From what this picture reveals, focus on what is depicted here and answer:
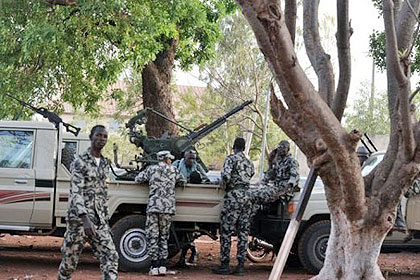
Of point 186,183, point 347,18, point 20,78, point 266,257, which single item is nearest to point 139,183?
point 186,183

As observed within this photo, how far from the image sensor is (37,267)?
12148 mm

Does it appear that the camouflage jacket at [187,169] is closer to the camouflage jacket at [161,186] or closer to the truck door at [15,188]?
the camouflage jacket at [161,186]

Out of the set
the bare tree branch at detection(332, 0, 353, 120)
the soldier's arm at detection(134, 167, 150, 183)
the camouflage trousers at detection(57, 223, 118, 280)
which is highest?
the bare tree branch at detection(332, 0, 353, 120)

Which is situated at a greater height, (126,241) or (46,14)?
(46,14)

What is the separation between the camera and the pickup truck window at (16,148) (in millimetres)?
11547

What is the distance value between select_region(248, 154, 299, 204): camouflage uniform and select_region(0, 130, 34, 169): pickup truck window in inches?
123

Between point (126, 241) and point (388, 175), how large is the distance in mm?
4235

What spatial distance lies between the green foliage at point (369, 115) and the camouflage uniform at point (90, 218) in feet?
116

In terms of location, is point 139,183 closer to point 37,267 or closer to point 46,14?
point 37,267

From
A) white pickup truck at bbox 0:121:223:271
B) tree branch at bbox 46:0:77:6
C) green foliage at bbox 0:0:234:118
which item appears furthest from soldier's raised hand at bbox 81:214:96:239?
tree branch at bbox 46:0:77:6

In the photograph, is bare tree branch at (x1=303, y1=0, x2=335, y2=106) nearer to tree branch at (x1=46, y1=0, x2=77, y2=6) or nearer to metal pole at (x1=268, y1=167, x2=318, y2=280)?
metal pole at (x1=268, y1=167, x2=318, y2=280)

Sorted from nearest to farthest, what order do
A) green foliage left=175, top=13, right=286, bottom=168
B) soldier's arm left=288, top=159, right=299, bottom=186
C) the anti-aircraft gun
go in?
soldier's arm left=288, top=159, right=299, bottom=186 < the anti-aircraft gun < green foliage left=175, top=13, right=286, bottom=168

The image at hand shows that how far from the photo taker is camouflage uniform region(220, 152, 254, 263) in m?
11.6

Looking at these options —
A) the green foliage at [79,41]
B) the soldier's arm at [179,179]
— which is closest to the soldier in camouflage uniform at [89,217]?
the soldier's arm at [179,179]
